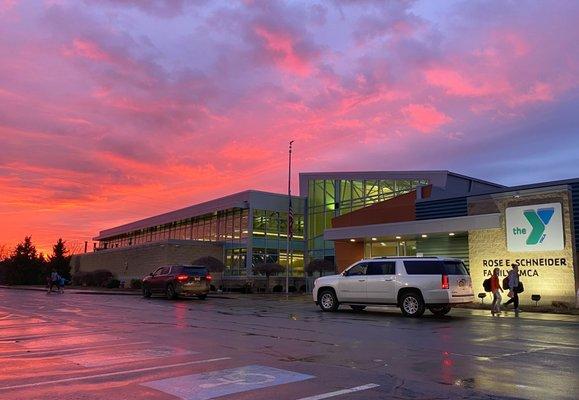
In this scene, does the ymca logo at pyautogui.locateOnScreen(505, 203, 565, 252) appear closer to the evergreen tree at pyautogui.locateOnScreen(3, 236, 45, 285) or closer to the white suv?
the white suv

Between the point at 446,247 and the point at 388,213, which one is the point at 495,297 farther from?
the point at 388,213

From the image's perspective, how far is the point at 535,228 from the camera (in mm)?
23797

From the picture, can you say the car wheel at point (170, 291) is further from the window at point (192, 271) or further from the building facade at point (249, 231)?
the building facade at point (249, 231)

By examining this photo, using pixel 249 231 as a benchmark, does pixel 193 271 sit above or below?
below

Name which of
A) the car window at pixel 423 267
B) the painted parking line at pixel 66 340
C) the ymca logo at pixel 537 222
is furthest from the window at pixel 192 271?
the painted parking line at pixel 66 340

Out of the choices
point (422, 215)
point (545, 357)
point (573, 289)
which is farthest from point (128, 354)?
point (422, 215)

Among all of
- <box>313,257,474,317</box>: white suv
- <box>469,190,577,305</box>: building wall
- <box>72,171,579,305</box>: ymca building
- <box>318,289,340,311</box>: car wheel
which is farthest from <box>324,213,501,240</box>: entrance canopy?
<box>318,289,340,311</box>: car wheel

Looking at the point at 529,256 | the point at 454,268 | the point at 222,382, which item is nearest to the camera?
the point at 222,382

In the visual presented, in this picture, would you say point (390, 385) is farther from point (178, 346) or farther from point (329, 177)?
point (329, 177)

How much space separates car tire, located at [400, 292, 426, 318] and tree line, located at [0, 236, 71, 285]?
6639 cm

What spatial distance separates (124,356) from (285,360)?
2.79m

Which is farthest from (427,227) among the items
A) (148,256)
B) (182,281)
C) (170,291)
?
(148,256)

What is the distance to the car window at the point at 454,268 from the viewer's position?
60.6 feet

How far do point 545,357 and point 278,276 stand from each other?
3845cm
